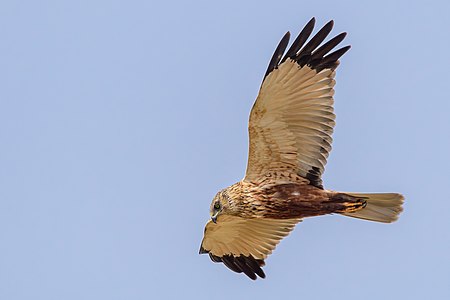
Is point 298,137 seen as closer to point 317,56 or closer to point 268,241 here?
point 317,56

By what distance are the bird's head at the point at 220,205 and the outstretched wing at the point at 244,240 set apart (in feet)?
2.75

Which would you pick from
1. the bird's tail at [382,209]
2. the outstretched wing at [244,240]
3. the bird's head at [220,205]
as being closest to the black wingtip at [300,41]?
the bird's head at [220,205]

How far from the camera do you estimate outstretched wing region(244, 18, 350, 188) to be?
1420cm

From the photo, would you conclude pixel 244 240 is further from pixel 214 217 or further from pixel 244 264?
pixel 214 217

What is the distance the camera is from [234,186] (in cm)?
1486

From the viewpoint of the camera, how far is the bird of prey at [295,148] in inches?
560

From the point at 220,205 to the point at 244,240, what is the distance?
5.83ft

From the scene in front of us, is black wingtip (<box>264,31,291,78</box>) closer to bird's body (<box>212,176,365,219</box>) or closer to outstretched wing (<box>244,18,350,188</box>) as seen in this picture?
outstretched wing (<box>244,18,350,188</box>)

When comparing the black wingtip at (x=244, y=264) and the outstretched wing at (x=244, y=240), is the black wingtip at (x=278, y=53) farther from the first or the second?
the black wingtip at (x=244, y=264)

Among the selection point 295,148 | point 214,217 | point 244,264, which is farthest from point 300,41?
point 244,264

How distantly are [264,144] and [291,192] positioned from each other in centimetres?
83

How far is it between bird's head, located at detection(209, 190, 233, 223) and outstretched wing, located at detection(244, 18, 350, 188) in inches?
32.1

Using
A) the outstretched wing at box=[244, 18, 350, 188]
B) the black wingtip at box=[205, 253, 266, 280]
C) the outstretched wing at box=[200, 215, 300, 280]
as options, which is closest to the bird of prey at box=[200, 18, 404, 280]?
the outstretched wing at box=[244, 18, 350, 188]

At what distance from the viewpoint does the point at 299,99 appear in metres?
14.3
